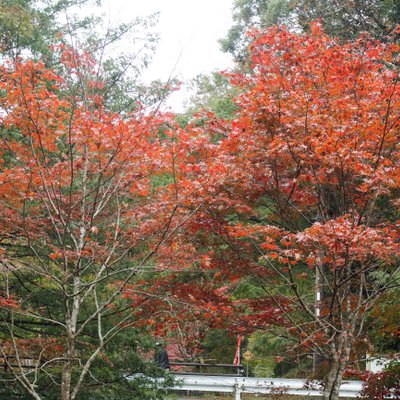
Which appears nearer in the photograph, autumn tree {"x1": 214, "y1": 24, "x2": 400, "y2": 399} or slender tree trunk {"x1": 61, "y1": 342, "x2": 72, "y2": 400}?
slender tree trunk {"x1": 61, "y1": 342, "x2": 72, "y2": 400}

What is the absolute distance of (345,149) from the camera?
5801 millimetres

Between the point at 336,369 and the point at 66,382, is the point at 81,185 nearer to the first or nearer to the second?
the point at 66,382

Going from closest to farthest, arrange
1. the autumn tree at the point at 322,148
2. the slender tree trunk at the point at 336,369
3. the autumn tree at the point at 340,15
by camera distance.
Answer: the autumn tree at the point at 322,148 → the slender tree trunk at the point at 336,369 → the autumn tree at the point at 340,15

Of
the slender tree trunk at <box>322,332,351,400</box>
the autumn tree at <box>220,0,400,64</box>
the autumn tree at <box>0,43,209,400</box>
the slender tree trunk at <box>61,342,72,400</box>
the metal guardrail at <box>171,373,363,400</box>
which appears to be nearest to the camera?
the autumn tree at <box>0,43,209,400</box>

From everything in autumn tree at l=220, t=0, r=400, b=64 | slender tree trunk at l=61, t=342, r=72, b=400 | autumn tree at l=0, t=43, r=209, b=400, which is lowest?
slender tree trunk at l=61, t=342, r=72, b=400

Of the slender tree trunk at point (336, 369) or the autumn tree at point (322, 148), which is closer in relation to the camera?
the autumn tree at point (322, 148)

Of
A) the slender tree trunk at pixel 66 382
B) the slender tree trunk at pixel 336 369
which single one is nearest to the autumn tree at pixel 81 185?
the slender tree trunk at pixel 66 382

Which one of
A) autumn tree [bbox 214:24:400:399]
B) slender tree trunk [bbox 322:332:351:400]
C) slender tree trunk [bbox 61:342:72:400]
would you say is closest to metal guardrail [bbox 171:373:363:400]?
autumn tree [bbox 214:24:400:399]

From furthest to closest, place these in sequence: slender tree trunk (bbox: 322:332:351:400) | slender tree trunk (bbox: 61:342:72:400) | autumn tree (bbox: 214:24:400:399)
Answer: slender tree trunk (bbox: 322:332:351:400) → autumn tree (bbox: 214:24:400:399) → slender tree trunk (bbox: 61:342:72:400)

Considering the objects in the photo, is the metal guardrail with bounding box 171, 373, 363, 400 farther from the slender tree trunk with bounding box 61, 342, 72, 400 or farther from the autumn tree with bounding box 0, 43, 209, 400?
the slender tree trunk with bounding box 61, 342, 72, 400

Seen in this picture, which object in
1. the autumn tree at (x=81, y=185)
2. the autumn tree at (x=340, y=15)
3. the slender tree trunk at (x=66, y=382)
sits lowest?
the slender tree trunk at (x=66, y=382)

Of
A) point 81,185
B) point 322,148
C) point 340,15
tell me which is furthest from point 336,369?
point 340,15

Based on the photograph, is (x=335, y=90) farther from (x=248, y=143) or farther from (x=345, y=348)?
(x=345, y=348)

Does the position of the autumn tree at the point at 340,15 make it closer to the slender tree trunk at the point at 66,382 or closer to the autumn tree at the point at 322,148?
the autumn tree at the point at 322,148
